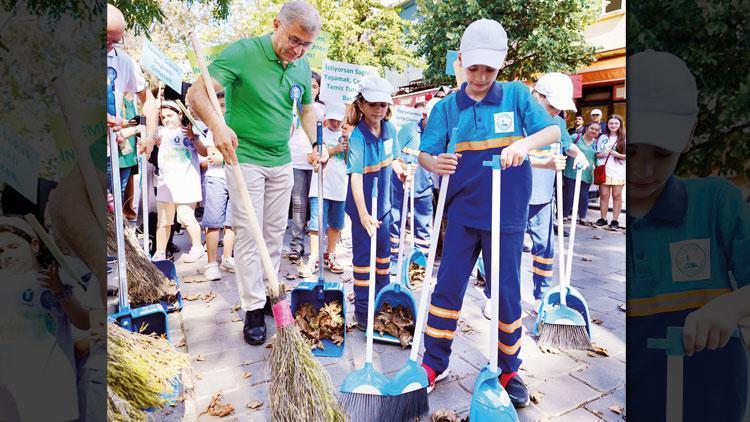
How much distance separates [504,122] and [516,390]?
4.95ft

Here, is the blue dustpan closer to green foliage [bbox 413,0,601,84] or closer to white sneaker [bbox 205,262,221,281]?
white sneaker [bbox 205,262,221,281]

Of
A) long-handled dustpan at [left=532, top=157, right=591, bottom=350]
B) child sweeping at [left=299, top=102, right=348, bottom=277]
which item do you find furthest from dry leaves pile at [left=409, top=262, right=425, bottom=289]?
long-handled dustpan at [left=532, top=157, right=591, bottom=350]

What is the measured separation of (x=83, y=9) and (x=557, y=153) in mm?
3532

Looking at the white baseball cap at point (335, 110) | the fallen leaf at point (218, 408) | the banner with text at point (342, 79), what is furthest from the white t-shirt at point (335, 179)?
the fallen leaf at point (218, 408)

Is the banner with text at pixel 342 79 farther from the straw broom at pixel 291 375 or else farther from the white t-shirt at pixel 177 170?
the straw broom at pixel 291 375

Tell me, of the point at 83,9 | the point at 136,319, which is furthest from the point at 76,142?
the point at 136,319

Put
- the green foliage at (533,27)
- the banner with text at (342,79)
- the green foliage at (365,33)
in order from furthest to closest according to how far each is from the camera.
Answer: the green foliage at (365,33)
the green foliage at (533,27)
the banner with text at (342,79)

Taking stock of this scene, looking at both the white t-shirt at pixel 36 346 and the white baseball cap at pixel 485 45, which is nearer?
the white t-shirt at pixel 36 346

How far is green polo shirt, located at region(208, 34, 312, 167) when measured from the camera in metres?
3.08

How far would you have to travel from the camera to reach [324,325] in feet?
10.7

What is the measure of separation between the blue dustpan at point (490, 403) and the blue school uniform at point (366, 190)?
63.8 inches

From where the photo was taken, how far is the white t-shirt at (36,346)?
0.97m

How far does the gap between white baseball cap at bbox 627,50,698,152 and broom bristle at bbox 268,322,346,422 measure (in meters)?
1.82

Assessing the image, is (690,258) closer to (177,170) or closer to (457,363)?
(457,363)
